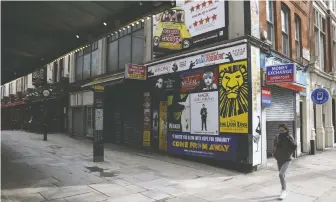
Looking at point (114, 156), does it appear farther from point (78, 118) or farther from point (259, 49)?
point (78, 118)

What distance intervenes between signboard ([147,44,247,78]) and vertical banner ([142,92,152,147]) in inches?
51.8

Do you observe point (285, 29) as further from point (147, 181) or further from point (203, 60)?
point (147, 181)

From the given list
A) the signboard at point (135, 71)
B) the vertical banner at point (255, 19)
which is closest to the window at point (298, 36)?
the vertical banner at point (255, 19)

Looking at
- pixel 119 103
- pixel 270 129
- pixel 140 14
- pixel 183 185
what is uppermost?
pixel 140 14

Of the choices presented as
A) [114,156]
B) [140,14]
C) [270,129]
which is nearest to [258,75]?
[270,129]

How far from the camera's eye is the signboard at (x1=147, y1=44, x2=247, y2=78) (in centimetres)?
1020

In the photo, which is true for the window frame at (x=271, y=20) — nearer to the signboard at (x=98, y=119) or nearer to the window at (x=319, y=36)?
the window at (x=319, y=36)

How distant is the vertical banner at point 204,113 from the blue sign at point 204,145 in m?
0.28

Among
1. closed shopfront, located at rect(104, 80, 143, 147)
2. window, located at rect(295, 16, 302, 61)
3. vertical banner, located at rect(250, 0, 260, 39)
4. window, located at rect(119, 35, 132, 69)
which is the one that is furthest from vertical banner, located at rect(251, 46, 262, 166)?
window, located at rect(119, 35, 132, 69)

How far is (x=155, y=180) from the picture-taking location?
8422mm

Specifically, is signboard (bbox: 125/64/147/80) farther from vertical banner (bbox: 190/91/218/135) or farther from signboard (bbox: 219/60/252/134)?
signboard (bbox: 219/60/252/134)

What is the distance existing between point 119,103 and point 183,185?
32.8 ft

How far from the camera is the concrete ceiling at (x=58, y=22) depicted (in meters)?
5.09

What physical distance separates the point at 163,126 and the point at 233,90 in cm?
438
